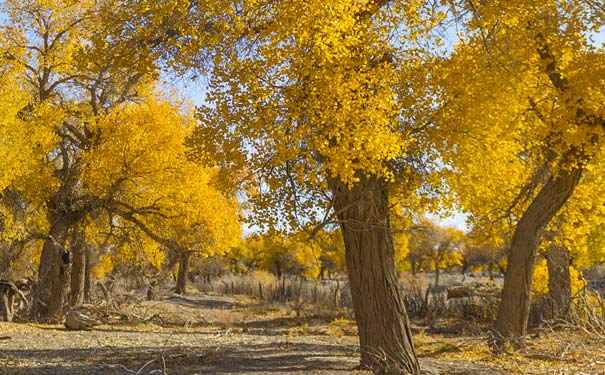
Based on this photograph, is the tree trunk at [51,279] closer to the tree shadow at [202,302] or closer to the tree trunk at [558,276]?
the tree shadow at [202,302]

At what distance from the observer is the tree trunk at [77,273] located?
17.0 meters

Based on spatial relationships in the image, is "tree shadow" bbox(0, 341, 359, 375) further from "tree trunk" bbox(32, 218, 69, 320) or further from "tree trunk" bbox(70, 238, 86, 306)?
"tree trunk" bbox(70, 238, 86, 306)

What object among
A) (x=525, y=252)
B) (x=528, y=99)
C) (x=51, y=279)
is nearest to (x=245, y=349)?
(x=525, y=252)

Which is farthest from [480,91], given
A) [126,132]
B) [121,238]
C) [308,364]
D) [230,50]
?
[121,238]

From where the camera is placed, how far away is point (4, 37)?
15688mm

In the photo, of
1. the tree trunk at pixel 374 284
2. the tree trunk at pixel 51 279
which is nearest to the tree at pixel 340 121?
the tree trunk at pixel 374 284

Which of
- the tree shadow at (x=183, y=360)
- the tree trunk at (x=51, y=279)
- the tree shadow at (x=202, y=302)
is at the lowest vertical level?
the tree shadow at (x=202, y=302)

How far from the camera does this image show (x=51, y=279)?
1608cm

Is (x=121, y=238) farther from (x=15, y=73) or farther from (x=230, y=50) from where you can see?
(x=230, y=50)

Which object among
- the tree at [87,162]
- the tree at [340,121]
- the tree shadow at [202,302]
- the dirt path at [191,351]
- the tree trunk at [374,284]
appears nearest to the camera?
the tree at [340,121]

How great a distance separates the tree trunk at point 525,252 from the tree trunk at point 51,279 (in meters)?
11.2

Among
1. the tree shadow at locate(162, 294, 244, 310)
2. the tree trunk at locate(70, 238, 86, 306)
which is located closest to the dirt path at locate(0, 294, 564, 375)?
the tree trunk at locate(70, 238, 86, 306)

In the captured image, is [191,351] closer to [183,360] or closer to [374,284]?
[183,360]

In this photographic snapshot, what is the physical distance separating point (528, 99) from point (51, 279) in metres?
12.9
